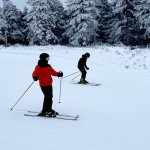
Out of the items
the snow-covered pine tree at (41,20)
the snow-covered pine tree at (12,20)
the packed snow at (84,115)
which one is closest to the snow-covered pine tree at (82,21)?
the snow-covered pine tree at (41,20)

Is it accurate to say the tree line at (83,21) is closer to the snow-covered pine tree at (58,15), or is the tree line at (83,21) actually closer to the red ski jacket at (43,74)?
the snow-covered pine tree at (58,15)

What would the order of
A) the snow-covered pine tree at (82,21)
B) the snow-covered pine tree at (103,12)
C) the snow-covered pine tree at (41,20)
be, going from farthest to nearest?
the snow-covered pine tree at (103,12), the snow-covered pine tree at (41,20), the snow-covered pine tree at (82,21)

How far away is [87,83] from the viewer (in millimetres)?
15062

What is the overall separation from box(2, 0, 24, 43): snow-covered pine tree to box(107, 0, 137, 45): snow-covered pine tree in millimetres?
17372

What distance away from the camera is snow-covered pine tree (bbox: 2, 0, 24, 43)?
5420 cm

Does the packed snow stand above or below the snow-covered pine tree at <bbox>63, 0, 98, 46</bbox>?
below

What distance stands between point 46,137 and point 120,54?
63.1 feet

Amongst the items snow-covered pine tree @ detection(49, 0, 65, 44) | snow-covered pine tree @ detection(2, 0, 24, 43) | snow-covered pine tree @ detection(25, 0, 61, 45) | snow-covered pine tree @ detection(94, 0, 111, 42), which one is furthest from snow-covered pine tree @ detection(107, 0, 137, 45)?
snow-covered pine tree @ detection(2, 0, 24, 43)

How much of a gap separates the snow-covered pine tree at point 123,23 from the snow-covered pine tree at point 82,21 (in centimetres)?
339

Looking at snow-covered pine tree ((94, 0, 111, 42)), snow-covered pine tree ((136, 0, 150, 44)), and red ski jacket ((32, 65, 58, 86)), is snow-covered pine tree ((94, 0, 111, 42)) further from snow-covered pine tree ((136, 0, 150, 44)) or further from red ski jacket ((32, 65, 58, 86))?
red ski jacket ((32, 65, 58, 86))

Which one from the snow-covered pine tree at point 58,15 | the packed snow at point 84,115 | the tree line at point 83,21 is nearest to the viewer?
the packed snow at point 84,115

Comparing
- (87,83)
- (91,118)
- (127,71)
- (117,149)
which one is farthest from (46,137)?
(127,71)

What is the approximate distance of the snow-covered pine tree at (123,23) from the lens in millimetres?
42725

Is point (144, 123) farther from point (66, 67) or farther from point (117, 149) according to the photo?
point (66, 67)
